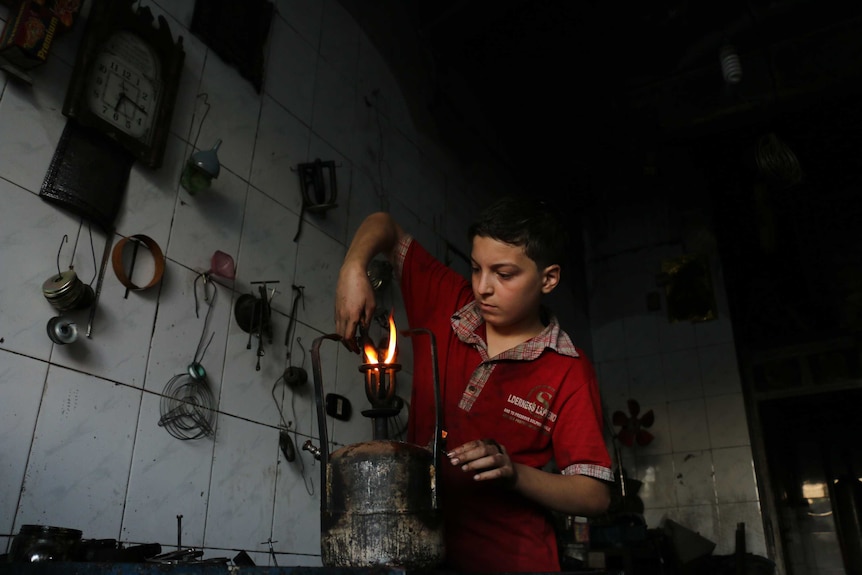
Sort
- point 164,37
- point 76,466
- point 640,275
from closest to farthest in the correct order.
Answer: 1. point 76,466
2. point 164,37
3. point 640,275

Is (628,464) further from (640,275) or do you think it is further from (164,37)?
(164,37)

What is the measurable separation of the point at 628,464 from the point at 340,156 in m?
3.92

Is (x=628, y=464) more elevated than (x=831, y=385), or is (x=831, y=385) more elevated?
(x=831, y=385)

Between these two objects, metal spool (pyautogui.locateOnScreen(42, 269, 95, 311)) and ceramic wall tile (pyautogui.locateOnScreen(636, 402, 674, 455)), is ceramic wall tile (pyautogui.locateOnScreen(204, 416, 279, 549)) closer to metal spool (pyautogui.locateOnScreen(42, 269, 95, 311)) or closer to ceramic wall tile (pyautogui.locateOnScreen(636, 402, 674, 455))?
metal spool (pyautogui.locateOnScreen(42, 269, 95, 311))

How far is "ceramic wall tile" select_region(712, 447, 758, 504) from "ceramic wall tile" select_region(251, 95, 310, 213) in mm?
4151

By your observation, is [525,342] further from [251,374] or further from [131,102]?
[131,102]

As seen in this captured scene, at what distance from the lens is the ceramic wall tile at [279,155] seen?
2805 mm

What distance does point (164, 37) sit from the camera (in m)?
2.38

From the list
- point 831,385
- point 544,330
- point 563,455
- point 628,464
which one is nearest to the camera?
point 563,455

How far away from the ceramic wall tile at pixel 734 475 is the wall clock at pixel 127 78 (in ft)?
15.9

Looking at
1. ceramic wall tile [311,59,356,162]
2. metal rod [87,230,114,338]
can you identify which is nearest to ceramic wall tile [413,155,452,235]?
ceramic wall tile [311,59,356,162]

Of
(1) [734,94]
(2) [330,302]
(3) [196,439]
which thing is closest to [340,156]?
(2) [330,302]

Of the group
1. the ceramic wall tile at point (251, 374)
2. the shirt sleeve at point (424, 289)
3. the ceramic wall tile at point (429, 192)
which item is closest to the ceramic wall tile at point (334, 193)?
the ceramic wall tile at point (251, 374)

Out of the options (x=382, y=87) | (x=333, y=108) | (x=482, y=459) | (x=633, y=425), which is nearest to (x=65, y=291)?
(x=482, y=459)
